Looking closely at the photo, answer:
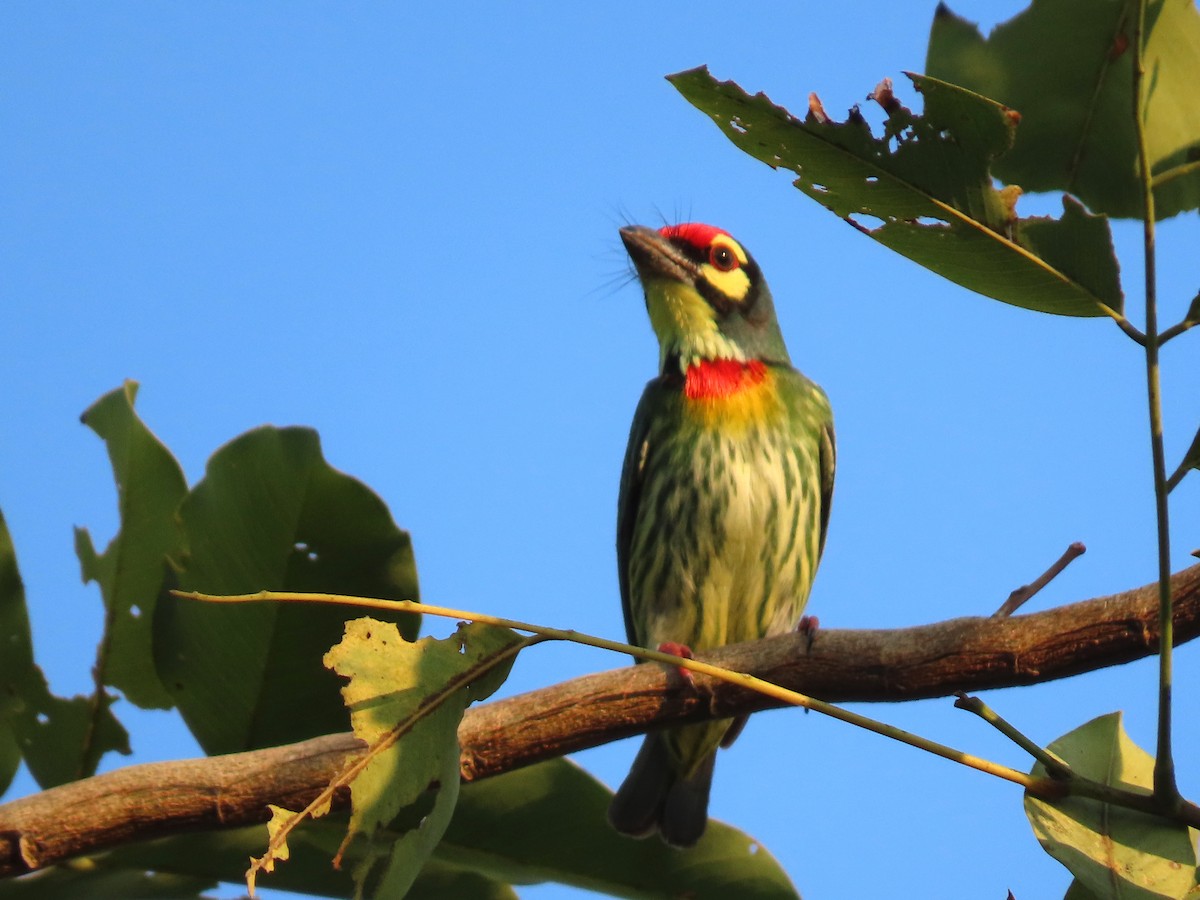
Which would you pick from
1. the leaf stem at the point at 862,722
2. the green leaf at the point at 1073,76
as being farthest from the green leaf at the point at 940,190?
the leaf stem at the point at 862,722

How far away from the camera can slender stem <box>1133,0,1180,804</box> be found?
155 centimetres

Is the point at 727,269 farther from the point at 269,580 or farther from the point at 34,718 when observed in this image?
the point at 34,718

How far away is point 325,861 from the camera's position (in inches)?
100.0

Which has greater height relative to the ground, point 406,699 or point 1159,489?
point 1159,489

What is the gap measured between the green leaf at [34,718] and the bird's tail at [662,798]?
105 cm

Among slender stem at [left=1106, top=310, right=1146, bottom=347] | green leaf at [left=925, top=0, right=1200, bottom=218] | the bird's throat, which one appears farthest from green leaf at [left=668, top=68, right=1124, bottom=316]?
the bird's throat

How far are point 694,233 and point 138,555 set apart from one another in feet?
8.33

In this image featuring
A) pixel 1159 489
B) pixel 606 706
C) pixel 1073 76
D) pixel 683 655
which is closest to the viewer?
pixel 1159 489

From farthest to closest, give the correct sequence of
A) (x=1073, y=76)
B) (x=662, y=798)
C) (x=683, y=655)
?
(x=662, y=798) → (x=683, y=655) → (x=1073, y=76)

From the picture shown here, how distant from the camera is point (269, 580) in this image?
263 centimetres

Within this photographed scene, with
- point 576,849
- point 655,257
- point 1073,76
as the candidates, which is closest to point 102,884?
point 576,849

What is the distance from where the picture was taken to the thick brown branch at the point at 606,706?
2270 millimetres

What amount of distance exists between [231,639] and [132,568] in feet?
0.91

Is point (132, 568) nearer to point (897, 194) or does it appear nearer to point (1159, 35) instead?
point (897, 194)
